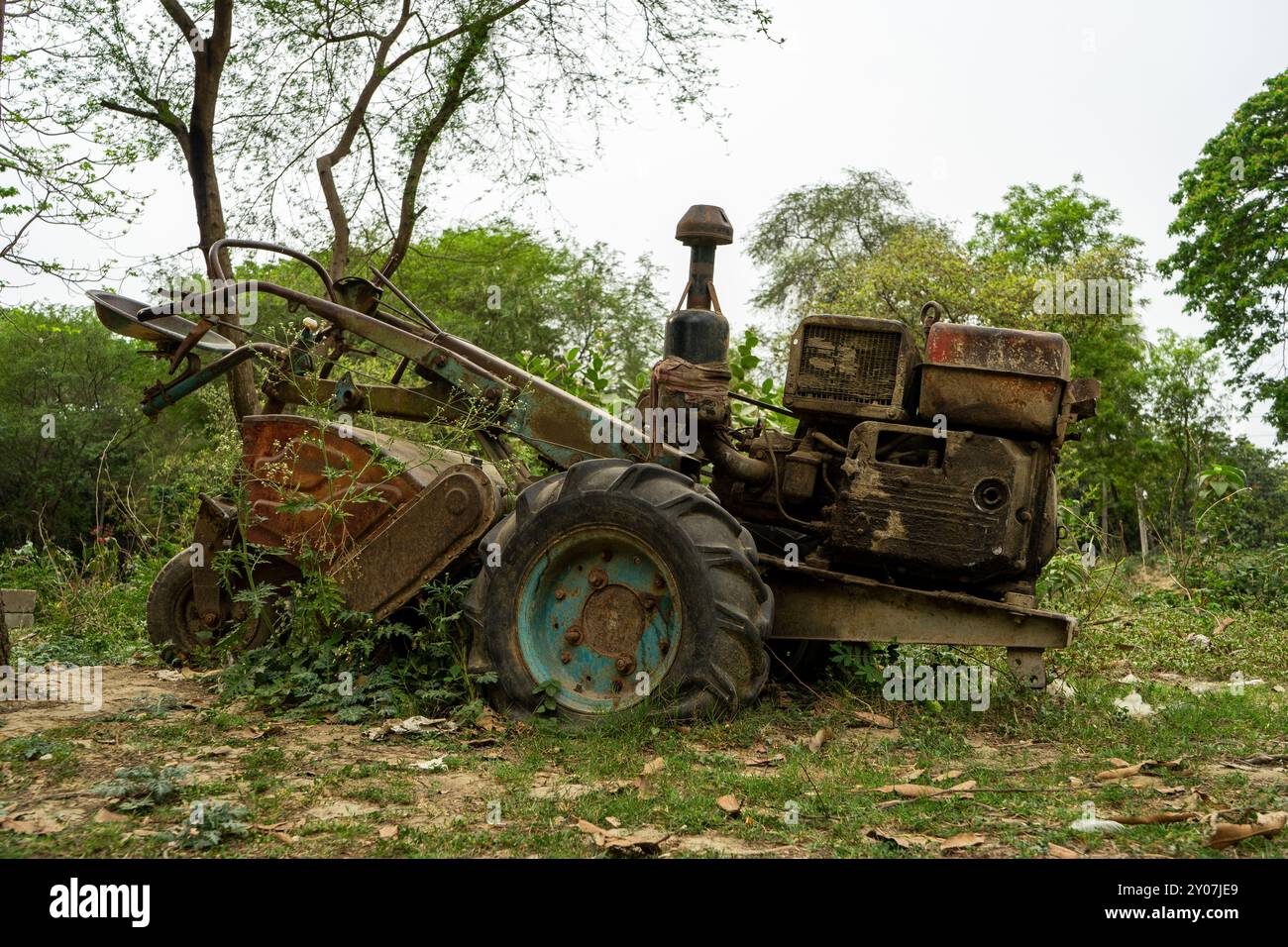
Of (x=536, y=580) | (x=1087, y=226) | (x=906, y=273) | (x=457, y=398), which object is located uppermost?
(x=1087, y=226)

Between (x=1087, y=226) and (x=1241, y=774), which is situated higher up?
(x=1087, y=226)

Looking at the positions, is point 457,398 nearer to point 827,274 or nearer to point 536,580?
point 536,580

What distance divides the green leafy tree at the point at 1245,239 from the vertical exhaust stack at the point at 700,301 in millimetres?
24566

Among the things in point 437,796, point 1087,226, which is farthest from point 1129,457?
point 437,796

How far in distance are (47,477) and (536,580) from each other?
21.1 m

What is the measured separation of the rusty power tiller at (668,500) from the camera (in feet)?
18.9

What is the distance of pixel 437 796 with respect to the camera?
4.54 m

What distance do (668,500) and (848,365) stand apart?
4.16 feet

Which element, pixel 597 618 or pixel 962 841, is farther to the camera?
pixel 597 618

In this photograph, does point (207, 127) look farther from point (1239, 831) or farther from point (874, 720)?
point (1239, 831)

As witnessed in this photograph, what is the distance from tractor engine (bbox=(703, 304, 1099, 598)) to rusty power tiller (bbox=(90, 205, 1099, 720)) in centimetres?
1

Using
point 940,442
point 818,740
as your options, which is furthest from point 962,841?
point 940,442

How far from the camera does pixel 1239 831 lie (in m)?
3.89
